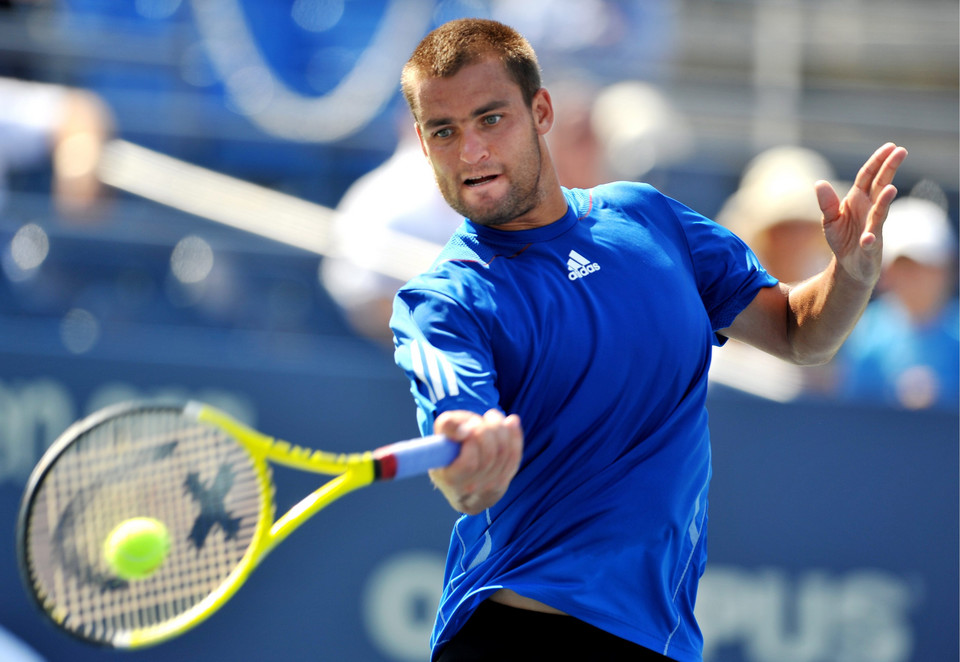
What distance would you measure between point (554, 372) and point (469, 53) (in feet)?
2.12

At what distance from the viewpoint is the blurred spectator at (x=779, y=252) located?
474cm

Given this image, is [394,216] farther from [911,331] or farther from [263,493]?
[263,493]

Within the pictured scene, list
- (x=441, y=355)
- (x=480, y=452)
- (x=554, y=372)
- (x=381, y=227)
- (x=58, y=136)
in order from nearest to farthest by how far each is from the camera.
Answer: (x=480, y=452)
(x=441, y=355)
(x=554, y=372)
(x=381, y=227)
(x=58, y=136)

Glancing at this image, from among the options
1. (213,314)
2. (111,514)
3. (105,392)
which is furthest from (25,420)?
(111,514)

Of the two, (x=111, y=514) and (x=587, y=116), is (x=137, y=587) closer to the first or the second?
(x=111, y=514)

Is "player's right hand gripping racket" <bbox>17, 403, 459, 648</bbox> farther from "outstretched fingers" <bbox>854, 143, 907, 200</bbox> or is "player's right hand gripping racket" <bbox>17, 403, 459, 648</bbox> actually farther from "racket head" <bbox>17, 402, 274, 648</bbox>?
"outstretched fingers" <bbox>854, 143, 907, 200</bbox>

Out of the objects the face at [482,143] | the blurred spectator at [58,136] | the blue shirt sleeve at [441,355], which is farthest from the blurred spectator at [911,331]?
the blurred spectator at [58,136]

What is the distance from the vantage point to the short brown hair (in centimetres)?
225

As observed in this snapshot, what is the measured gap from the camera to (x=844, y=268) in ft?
8.12

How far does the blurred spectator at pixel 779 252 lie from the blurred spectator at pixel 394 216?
28.9 inches

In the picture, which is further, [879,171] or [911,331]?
[911,331]

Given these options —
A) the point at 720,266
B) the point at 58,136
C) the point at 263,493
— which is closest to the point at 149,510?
the point at 263,493

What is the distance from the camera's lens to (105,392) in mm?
4508

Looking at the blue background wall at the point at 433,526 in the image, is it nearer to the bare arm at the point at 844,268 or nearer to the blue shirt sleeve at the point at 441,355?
the bare arm at the point at 844,268
